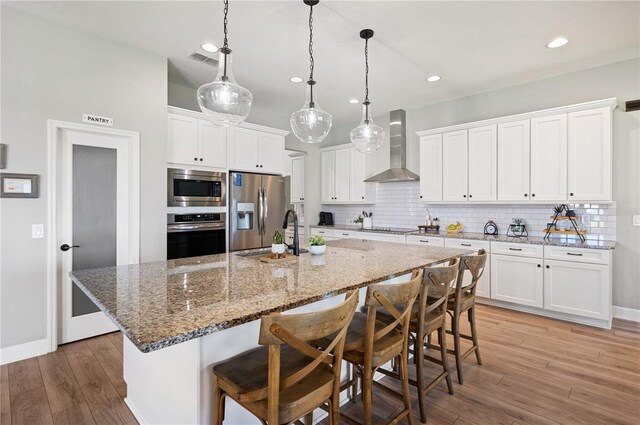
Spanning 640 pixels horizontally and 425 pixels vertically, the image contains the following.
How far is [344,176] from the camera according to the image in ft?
20.6

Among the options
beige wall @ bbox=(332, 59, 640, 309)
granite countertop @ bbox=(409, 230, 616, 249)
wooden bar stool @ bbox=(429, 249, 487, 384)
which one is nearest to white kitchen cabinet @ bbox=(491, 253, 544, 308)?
granite countertop @ bbox=(409, 230, 616, 249)

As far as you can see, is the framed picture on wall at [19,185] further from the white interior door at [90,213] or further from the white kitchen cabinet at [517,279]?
the white kitchen cabinet at [517,279]

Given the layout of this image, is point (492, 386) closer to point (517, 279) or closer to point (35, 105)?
point (517, 279)

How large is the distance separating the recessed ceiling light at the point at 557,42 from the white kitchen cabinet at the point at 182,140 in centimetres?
405

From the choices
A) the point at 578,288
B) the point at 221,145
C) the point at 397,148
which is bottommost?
the point at 578,288

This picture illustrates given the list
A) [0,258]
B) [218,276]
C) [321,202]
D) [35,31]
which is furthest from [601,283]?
[35,31]

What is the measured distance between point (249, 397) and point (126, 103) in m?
3.34

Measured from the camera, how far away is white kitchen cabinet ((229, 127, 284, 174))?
4.50m

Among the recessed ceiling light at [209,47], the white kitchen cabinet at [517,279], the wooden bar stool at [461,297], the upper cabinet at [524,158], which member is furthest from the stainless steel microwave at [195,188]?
the white kitchen cabinet at [517,279]

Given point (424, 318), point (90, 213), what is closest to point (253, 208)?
point (90, 213)

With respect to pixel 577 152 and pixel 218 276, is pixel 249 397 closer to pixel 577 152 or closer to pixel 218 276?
pixel 218 276

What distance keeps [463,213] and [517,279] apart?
4.41 feet

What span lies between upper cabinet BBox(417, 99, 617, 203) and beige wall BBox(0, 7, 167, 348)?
4.15m

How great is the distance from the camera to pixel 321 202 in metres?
6.82
